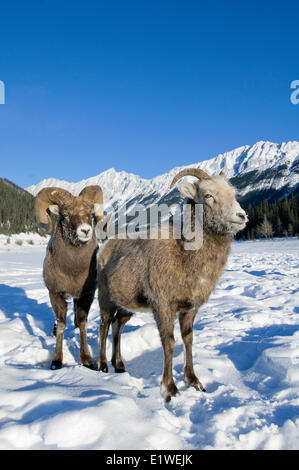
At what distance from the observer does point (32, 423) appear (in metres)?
2.95

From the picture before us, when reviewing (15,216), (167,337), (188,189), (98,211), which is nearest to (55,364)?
(167,337)

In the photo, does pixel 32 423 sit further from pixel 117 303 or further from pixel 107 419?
pixel 117 303

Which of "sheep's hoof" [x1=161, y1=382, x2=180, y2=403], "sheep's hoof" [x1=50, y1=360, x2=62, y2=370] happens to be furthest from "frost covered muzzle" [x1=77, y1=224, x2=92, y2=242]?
"sheep's hoof" [x1=161, y1=382, x2=180, y2=403]

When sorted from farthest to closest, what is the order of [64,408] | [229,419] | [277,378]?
[277,378], [229,419], [64,408]

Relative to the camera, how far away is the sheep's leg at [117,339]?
5820 millimetres

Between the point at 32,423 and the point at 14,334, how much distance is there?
4644mm

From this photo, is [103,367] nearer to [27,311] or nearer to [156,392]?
[156,392]

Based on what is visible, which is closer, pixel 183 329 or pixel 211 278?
pixel 211 278

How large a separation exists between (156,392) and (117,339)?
1.87m

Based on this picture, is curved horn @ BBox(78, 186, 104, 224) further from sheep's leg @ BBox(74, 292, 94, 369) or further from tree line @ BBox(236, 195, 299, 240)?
tree line @ BBox(236, 195, 299, 240)

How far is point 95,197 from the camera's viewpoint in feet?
22.5

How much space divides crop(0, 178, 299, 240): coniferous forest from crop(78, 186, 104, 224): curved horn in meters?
89.8

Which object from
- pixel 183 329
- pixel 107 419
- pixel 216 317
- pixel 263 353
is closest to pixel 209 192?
pixel 183 329

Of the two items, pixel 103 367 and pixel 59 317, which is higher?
pixel 59 317
